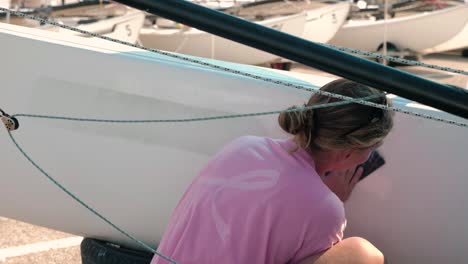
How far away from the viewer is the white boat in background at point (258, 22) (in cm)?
795

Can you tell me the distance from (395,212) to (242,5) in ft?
21.9

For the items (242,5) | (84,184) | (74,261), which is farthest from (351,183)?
(242,5)

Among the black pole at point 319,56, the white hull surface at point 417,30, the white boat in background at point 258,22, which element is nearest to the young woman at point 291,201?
the black pole at point 319,56

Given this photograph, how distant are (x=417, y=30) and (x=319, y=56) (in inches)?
324

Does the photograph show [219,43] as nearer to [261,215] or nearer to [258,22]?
[258,22]

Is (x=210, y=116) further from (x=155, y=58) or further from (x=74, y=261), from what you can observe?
(x=74, y=261)

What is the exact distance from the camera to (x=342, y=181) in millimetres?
1688

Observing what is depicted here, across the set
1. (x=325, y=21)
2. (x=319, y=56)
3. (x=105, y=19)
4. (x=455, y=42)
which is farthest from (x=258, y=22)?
(x=319, y=56)

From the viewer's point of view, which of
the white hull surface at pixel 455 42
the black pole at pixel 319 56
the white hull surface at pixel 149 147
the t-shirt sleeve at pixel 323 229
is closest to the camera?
the black pole at pixel 319 56

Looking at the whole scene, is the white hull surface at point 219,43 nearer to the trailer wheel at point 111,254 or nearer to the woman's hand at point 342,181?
the trailer wheel at point 111,254

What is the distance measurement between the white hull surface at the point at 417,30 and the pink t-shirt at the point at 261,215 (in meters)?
7.76

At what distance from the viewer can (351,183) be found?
177 cm

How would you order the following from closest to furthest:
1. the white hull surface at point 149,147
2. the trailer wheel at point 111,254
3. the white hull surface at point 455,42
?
the white hull surface at point 149,147 → the trailer wheel at point 111,254 → the white hull surface at point 455,42

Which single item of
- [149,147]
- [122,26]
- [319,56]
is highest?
[319,56]
